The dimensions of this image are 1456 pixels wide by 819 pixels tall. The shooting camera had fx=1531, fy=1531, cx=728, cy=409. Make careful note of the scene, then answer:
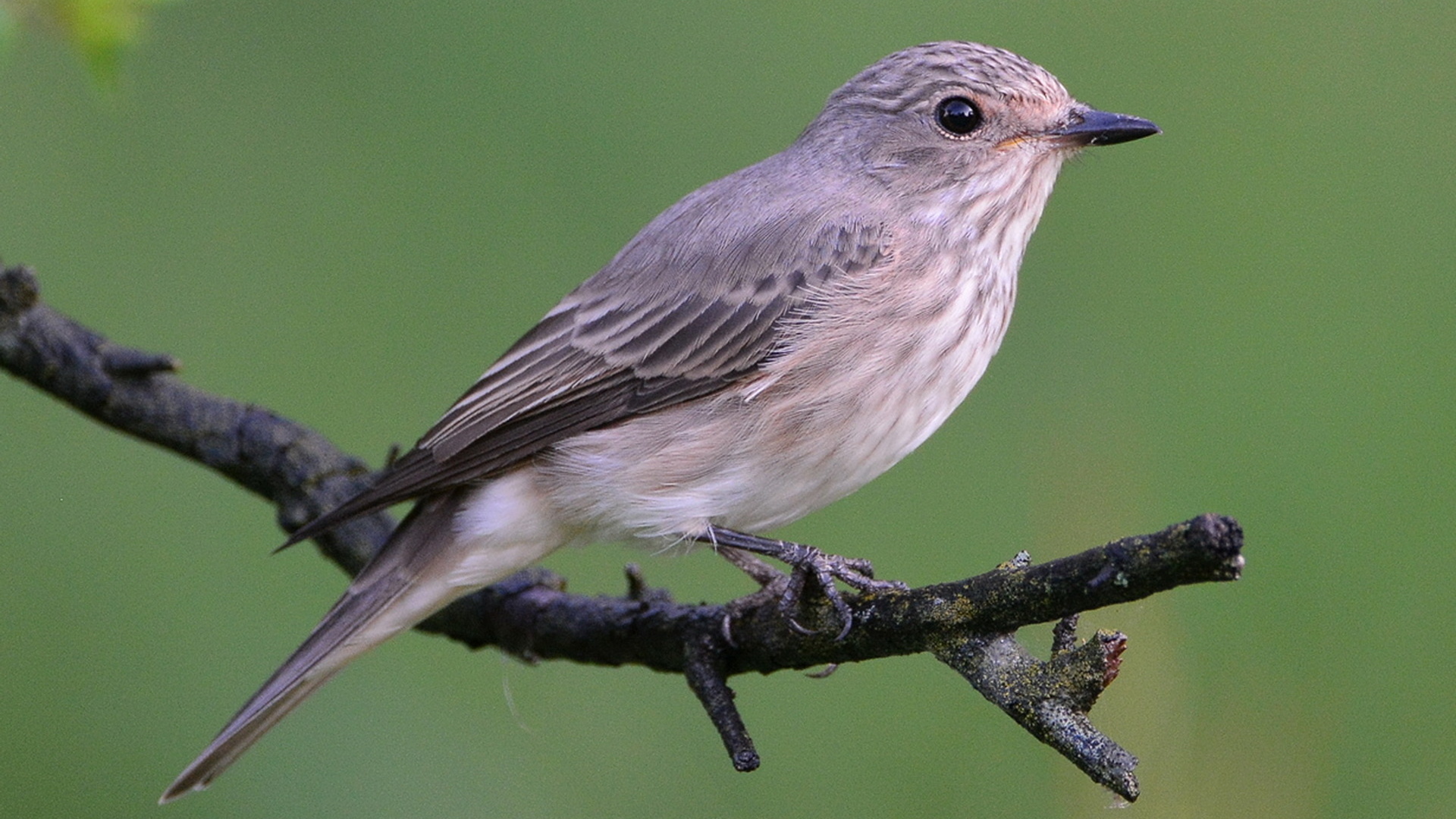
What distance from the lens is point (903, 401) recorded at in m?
3.45

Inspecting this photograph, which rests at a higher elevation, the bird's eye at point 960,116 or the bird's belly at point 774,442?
the bird's eye at point 960,116

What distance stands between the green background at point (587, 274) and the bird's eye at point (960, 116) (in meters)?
0.53

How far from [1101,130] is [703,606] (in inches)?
58.7

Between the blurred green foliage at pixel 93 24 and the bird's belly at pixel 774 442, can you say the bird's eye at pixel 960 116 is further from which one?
the blurred green foliage at pixel 93 24

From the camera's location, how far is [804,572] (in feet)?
10.2

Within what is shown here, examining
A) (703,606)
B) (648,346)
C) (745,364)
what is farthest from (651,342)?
(703,606)

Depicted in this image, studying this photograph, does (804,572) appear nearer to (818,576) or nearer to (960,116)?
(818,576)

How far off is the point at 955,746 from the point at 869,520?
2.63 feet

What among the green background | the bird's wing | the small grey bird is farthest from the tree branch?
the green background

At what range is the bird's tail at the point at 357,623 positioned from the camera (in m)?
3.54

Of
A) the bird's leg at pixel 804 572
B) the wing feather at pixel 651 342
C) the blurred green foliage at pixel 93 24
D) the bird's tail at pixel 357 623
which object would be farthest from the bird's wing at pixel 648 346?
the blurred green foliage at pixel 93 24

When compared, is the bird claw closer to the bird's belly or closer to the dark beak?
the bird's belly

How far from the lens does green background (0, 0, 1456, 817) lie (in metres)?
4.39

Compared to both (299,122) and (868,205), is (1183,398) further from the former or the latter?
(299,122)
